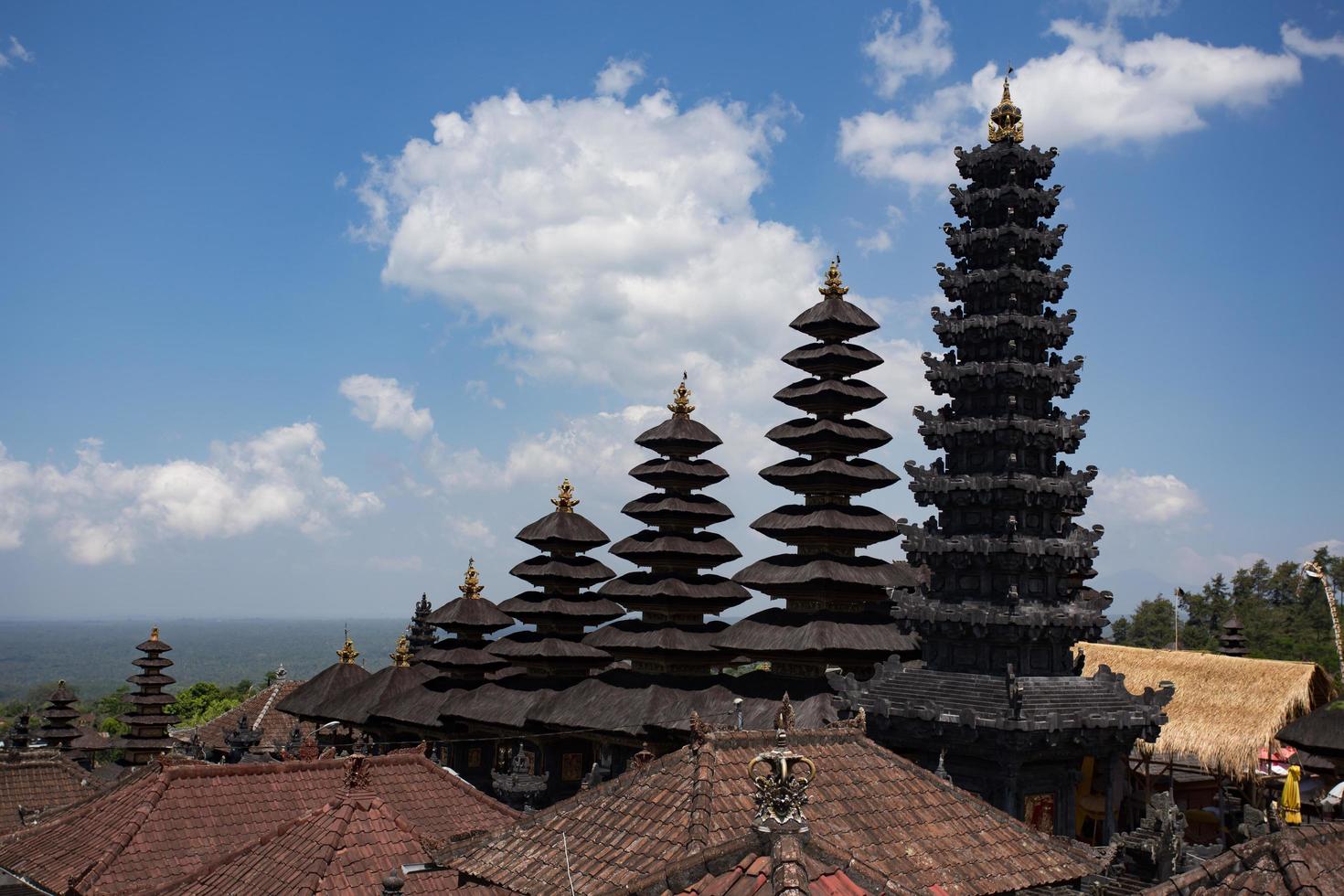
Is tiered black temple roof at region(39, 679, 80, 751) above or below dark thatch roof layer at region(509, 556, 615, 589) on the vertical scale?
below

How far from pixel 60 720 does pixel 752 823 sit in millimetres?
50213

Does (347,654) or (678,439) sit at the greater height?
(678,439)

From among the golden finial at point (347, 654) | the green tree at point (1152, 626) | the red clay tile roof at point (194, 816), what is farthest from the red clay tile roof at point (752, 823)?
the green tree at point (1152, 626)

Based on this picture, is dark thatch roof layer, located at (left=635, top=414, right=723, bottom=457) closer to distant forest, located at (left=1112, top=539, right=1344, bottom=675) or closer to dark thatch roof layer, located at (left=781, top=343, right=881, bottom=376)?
dark thatch roof layer, located at (left=781, top=343, right=881, bottom=376)

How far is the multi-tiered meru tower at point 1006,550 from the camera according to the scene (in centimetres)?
2261

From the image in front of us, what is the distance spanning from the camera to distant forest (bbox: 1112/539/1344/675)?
180ft

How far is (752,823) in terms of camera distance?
31.6 feet

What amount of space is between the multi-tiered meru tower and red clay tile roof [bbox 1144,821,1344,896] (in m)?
10.9

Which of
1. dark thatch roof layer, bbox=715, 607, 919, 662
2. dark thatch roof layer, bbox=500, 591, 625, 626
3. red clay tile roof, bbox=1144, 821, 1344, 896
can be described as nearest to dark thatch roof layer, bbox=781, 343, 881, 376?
dark thatch roof layer, bbox=715, 607, 919, 662

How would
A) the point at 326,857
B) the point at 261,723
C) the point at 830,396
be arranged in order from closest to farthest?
the point at 326,857 < the point at 830,396 < the point at 261,723

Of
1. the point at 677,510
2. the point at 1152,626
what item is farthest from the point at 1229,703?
the point at 1152,626

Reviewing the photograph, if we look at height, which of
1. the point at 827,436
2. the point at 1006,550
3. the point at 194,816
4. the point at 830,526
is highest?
the point at 827,436

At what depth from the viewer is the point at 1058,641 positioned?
24047 millimetres

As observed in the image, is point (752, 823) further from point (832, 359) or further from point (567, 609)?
point (567, 609)
